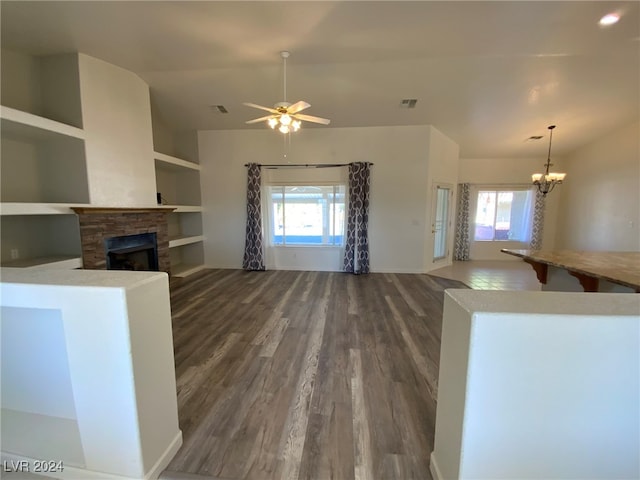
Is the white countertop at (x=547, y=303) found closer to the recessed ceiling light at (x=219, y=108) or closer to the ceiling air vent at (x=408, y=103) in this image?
the ceiling air vent at (x=408, y=103)

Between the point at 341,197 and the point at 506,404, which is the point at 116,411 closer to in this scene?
the point at 506,404

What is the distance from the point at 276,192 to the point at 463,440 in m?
5.49

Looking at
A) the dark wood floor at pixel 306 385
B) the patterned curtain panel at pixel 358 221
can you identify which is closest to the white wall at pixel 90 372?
the dark wood floor at pixel 306 385

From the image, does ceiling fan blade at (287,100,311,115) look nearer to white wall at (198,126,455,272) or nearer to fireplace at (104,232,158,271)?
white wall at (198,126,455,272)

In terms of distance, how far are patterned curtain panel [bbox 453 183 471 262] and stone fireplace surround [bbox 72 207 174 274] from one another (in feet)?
23.1

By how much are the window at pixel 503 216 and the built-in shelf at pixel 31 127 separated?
843 cm

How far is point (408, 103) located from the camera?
4.69 meters

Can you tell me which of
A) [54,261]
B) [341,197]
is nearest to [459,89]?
[341,197]

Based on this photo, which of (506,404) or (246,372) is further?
(246,372)

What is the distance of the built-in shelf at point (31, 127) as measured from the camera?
8.50 ft

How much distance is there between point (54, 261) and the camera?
10.3ft

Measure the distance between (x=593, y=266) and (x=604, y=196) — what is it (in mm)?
5181

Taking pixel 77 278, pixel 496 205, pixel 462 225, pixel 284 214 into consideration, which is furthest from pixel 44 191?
pixel 496 205

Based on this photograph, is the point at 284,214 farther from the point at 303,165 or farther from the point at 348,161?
the point at 348,161
